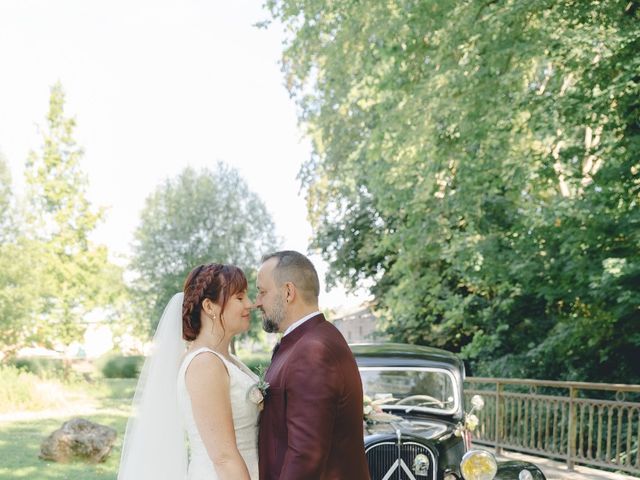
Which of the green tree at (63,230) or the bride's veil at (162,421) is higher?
the green tree at (63,230)

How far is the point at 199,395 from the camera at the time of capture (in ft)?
10.4

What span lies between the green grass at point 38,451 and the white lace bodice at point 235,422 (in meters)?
8.56

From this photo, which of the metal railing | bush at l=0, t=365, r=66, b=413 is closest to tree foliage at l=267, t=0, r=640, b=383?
the metal railing

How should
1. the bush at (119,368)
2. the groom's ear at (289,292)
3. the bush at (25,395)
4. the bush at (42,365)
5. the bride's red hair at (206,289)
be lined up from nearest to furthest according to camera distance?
the groom's ear at (289,292) → the bride's red hair at (206,289) → the bush at (25,395) → the bush at (42,365) → the bush at (119,368)

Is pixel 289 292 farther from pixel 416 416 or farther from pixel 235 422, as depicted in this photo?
pixel 416 416

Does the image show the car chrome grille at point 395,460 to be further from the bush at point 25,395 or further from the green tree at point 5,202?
the green tree at point 5,202

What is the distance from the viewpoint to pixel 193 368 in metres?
3.24

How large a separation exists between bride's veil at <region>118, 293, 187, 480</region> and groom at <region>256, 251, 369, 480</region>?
0.81 meters

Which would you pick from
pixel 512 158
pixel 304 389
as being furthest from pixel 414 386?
pixel 512 158

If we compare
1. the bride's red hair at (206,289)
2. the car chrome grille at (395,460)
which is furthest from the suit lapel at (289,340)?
the car chrome grille at (395,460)

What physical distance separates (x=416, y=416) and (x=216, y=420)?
4.81 m

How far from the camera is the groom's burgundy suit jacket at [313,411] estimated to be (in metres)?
2.86

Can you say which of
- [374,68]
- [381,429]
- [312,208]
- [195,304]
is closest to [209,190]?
[312,208]

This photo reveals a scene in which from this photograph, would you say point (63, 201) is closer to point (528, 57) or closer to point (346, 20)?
point (346, 20)
